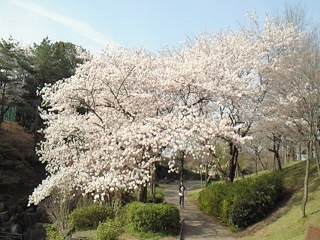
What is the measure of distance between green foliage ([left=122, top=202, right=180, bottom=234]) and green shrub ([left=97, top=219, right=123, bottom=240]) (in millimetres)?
715

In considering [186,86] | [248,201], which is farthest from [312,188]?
[186,86]

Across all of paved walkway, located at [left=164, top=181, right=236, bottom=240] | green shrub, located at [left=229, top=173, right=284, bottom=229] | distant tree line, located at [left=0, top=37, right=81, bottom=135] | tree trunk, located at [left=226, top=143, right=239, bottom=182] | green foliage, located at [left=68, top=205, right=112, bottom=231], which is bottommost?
paved walkway, located at [left=164, top=181, right=236, bottom=240]

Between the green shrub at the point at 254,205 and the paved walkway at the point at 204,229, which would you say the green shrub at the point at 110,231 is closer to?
the paved walkway at the point at 204,229

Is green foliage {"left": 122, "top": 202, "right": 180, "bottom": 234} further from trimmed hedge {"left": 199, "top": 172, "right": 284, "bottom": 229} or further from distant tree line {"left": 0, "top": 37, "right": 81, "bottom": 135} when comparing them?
distant tree line {"left": 0, "top": 37, "right": 81, "bottom": 135}

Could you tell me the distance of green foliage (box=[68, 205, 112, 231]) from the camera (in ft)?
49.1

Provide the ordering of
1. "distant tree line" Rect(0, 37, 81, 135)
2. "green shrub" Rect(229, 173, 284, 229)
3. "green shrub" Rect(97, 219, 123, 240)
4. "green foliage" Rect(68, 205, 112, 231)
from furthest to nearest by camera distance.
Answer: "distant tree line" Rect(0, 37, 81, 135) < "green foliage" Rect(68, 205, 112, 231) < "green shrub" Rect(229, 173, 284, 229) < "green shrub" Rect(97, 219, 123, 240)

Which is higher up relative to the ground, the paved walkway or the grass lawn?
the grass lawn

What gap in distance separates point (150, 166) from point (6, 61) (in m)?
23.3

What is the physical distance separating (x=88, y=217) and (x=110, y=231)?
111 inches

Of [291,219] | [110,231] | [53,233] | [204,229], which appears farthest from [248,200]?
[53,233]

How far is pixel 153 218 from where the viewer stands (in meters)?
13.5

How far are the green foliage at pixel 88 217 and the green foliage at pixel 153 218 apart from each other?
1.60 metres

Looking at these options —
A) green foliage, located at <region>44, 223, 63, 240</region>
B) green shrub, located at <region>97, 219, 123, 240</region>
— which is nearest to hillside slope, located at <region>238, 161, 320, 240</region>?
green shrub, located at <region>97, 219, 123, 240</region>

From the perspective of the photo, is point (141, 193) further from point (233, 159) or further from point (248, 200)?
point (233, 159)
